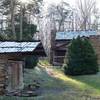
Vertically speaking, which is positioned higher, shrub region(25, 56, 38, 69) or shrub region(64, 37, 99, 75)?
shrub region(64, 37, 99, 75)

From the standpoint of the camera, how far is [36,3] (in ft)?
175

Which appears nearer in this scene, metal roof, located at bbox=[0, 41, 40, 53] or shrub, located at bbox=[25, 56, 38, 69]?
metal roof, located at bbox=[0, 41, 40, 53]

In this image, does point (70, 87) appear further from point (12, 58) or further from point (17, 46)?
point (17, 46)

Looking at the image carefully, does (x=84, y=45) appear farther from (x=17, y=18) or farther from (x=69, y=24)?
(x=69, y=24)

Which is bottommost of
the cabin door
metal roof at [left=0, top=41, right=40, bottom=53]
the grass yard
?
the grass yard

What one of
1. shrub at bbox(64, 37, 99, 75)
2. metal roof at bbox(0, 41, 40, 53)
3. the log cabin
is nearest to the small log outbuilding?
metal roof at bbox(0, 41, 40, 53)

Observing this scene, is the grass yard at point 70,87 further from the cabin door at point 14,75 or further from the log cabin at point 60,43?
the log cabin at point 60,43

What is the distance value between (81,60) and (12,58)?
11623 millimetres

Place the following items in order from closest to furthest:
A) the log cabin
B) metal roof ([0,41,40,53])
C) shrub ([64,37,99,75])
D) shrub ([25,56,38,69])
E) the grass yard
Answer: metal roof ([0,41,40,53]), the grass yard, shrub ([64,37,99,75]), shrub ([25,56,38,69]), the log cabin

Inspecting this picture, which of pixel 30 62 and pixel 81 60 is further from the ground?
pixel 81 60

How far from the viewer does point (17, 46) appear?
19750 mm

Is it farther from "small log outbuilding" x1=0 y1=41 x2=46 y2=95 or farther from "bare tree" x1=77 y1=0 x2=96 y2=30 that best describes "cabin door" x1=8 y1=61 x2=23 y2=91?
"bare tree" x1=77 y1=0 x2=96 y2=30

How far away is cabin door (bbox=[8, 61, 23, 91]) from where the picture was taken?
66.8 ft

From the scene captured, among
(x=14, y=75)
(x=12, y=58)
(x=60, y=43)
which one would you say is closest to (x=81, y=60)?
(x=14, y=75)
